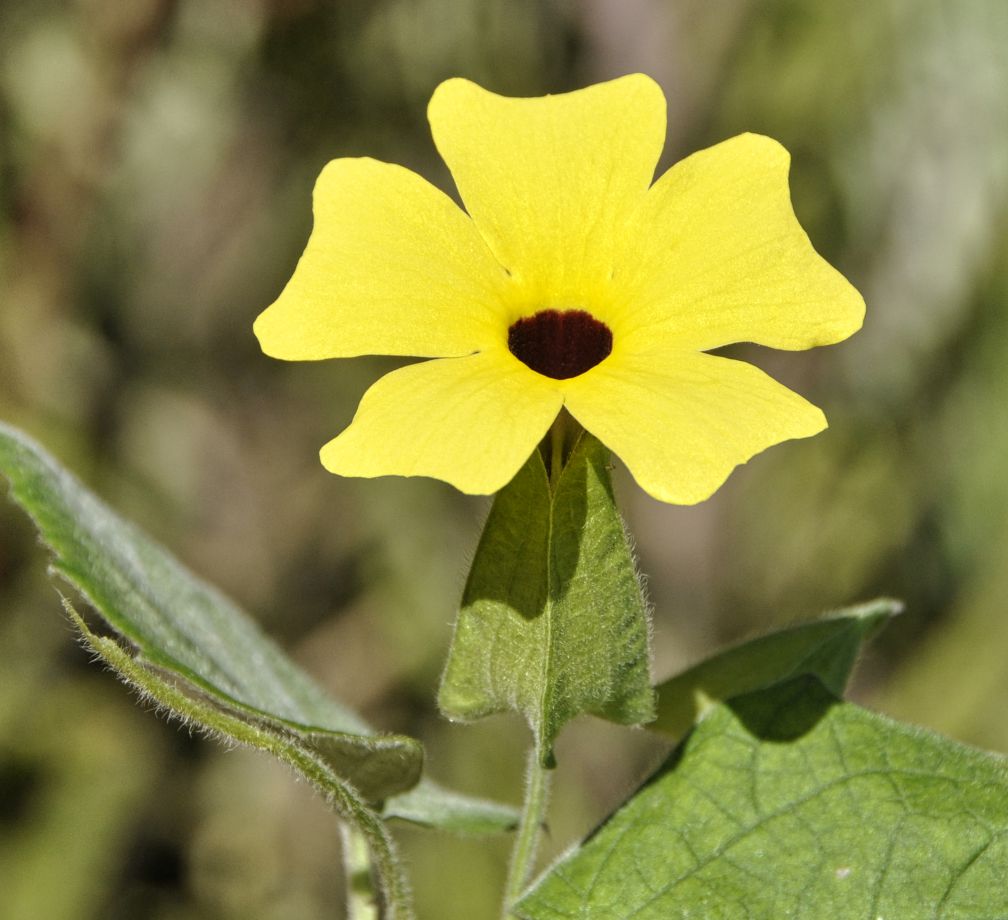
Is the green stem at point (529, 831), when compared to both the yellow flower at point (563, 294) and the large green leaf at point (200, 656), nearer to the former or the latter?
the large green leaf at point (200, 656)

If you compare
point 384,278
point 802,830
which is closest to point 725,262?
point 384,278

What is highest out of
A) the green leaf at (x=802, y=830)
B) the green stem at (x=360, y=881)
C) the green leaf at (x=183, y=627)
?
the green leaf at (x=183, y=627)

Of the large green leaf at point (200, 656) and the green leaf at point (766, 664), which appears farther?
the green leaf at point (766, 664)

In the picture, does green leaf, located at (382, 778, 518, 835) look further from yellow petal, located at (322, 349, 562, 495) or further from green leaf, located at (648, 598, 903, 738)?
yellow petal, located at (322, 349, 562, 495)

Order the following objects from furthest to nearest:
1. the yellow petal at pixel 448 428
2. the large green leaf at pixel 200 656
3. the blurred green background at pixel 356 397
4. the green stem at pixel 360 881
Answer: the blurred green background at pixel 356 397
the green stem at pixel 360 881
the large green leaf at pixel 200 656
the yellow petal at pixel 448 428

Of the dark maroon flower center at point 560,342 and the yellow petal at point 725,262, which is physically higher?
the yellow petal at point 725,262

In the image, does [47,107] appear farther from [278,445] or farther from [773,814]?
[773,814]

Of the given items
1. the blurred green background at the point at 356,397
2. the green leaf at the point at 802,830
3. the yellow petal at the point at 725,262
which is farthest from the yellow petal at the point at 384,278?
the blurred green background at the point at 356,397

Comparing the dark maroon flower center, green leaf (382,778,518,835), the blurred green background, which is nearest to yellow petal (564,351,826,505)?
the dark maroon flower center
